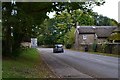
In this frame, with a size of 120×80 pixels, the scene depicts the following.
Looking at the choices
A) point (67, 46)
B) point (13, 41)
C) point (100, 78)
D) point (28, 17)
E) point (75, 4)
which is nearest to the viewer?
point (100, 78)

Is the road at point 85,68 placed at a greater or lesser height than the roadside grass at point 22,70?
lesser

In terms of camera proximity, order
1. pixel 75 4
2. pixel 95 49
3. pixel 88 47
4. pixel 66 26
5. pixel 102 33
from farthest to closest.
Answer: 1. pixel 66 26
2. pixel 102 33
3. pixel 88 47
4. pixel 95 49
5. pixel 75 4

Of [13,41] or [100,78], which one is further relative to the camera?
[13,41]

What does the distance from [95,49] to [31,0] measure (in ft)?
152

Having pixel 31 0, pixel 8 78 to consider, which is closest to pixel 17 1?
pixel 31 0

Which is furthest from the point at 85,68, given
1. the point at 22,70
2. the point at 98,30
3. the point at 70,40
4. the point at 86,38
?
the point at 70,40

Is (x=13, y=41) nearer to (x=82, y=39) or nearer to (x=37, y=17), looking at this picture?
(x=37, y=17)

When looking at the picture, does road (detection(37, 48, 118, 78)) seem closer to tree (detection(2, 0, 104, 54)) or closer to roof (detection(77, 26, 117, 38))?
tree (detection(2, 0, 104, 54))

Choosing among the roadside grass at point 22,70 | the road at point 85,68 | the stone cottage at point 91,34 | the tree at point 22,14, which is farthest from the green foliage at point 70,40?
the roadside grass at point 22,70

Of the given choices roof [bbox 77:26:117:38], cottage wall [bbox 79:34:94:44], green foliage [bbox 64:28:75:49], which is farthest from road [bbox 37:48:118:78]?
green foliage [bbox 64:28:75:49]

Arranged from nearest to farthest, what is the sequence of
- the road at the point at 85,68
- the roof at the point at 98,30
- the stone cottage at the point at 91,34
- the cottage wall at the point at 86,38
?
1. the road at the point at 85,68
2. the stone cottage at the point at 91,34
3. the roof at the point at 98,30
4. the cottage wall at the point at 86,38

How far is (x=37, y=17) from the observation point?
107 feet

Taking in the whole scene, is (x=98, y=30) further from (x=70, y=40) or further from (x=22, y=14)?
(x=22, y=14)

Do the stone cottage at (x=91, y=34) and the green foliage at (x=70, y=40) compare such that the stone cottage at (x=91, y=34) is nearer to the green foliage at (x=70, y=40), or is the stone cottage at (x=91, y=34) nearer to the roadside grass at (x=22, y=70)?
the green foliage at (x=70, y=40)
